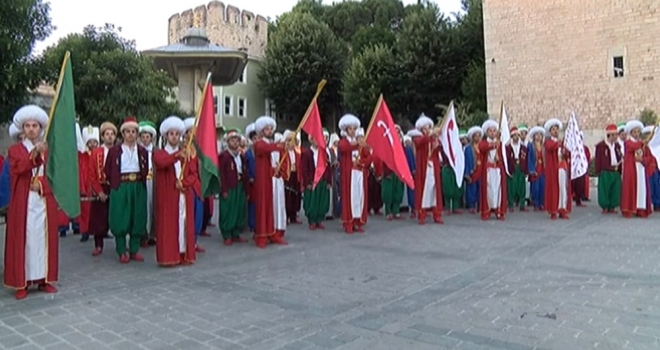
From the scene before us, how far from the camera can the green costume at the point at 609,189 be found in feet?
40.2

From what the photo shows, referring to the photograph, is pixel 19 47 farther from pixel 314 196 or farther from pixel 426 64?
pixel 426 64

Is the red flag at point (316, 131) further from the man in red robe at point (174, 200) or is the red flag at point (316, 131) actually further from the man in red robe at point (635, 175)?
the man in red robe at point (635, 175)

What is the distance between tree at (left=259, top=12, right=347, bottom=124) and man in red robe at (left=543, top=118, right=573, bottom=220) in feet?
91.5

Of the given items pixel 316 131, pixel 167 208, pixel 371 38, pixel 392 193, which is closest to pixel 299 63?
pixel 371 38

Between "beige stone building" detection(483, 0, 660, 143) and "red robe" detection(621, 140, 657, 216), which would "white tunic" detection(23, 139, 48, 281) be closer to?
"red robe" detection(621, 140, 657, 216)

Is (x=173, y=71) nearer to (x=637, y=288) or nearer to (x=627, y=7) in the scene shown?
(x=637, y=288)

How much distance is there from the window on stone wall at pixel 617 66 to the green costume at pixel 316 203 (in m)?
22.0

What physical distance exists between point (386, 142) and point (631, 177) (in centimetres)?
574

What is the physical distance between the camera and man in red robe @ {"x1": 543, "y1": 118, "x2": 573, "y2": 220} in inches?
461

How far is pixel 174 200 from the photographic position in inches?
277

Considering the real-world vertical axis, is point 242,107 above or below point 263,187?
above

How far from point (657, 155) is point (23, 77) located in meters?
13.7

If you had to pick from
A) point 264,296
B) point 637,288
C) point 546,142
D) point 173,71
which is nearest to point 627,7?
point 546,142

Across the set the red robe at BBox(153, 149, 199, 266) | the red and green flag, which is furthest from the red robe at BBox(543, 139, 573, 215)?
the red robe at BBox(153, 149, 199, 266)
